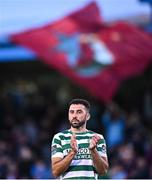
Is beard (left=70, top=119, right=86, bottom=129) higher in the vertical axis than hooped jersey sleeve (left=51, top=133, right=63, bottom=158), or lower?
higher

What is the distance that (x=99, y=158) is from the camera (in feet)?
30.0

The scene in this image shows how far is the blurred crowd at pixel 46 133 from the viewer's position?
16328mm

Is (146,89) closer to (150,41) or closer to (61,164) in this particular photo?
(150,41)

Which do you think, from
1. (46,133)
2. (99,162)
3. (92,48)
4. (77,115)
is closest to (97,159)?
(99,162)

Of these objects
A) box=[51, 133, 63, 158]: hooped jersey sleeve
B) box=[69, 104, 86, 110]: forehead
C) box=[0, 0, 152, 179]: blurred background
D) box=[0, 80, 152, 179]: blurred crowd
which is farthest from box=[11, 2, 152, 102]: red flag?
box=[51, 133, 63, 158]: hooped jersey sleeve

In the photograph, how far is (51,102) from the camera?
78.3ft

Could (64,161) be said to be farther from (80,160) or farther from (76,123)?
(76,123)

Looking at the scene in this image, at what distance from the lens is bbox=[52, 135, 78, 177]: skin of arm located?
902 centimetres

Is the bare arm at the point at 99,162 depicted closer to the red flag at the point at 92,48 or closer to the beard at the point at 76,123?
the beard at the point at 76,123

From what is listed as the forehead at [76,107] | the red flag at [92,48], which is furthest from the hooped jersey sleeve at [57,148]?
the red flag at [92,48]

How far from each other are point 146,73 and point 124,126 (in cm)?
277

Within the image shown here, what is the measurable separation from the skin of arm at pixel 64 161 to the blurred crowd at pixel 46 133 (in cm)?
629

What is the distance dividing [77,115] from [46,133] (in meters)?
10.6

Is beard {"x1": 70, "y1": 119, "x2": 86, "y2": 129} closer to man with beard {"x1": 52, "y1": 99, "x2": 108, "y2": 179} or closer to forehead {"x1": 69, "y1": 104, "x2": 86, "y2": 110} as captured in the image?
man with beard {"x1": 52, "y1": 99, "x2": 108, "y2": 179}
